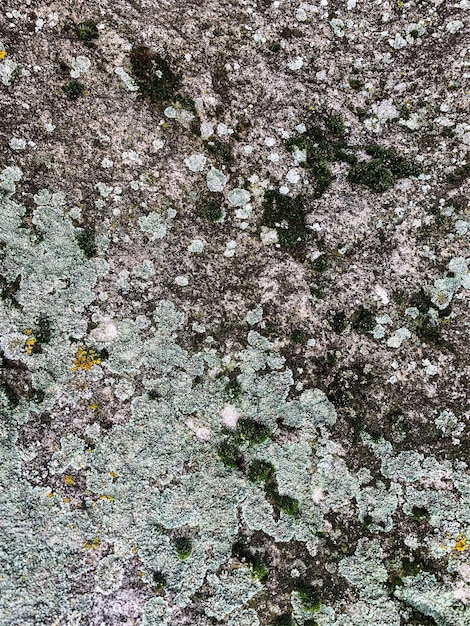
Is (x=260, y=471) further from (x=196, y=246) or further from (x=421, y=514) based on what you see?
(x=196, y=246)

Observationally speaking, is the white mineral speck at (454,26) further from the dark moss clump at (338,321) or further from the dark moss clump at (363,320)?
the dark moss clump at (338,321)

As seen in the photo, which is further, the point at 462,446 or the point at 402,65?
the point at 402,65

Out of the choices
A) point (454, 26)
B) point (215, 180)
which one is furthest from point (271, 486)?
point (454, 26)

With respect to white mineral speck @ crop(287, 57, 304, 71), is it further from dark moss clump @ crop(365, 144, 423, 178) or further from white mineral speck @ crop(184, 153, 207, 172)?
white mineral speck @ crop(184, 153, 207, 172)

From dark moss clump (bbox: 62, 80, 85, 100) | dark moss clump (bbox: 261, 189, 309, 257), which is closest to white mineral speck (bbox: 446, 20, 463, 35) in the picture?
dark moss clump (bbox: 261, 189, 309, 257)

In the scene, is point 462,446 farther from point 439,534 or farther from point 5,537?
point 5,537

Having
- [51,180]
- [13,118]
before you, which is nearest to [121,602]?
[51,180]

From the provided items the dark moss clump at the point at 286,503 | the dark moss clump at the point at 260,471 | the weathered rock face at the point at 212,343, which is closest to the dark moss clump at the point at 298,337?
the weathered rock face at the point at 212,343
